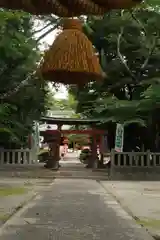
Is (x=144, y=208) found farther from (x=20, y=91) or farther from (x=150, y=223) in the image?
(x=20, y=91)

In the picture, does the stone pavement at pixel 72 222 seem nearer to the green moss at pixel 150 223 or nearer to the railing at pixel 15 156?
the green moss at pixel 150 223

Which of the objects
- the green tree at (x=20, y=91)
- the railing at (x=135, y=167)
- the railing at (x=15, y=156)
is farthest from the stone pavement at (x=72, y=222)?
the railing at (x=15, y=156)

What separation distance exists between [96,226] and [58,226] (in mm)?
495

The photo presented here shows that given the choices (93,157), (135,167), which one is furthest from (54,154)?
(135,167)

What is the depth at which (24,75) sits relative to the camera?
768 inches

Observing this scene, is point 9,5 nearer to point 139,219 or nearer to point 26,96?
point 139,219

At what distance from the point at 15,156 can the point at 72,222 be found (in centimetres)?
1346

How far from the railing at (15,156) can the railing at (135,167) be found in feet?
12.0

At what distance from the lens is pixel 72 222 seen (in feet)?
22.1

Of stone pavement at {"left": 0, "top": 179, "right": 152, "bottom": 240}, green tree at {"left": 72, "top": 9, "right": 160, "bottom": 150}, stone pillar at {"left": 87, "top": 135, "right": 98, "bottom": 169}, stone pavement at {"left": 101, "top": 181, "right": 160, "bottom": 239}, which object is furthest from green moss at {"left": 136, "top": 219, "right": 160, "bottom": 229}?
stone pillar at {"left": 87, "top": 135, "right": 98, "bottom": 169}

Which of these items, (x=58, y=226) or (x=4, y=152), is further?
(x=4, y=152)

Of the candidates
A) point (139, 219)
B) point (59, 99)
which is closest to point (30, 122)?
point (139, 219)

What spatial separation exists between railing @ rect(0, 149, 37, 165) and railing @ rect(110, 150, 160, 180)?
3.67m

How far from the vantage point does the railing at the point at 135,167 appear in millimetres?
18344
